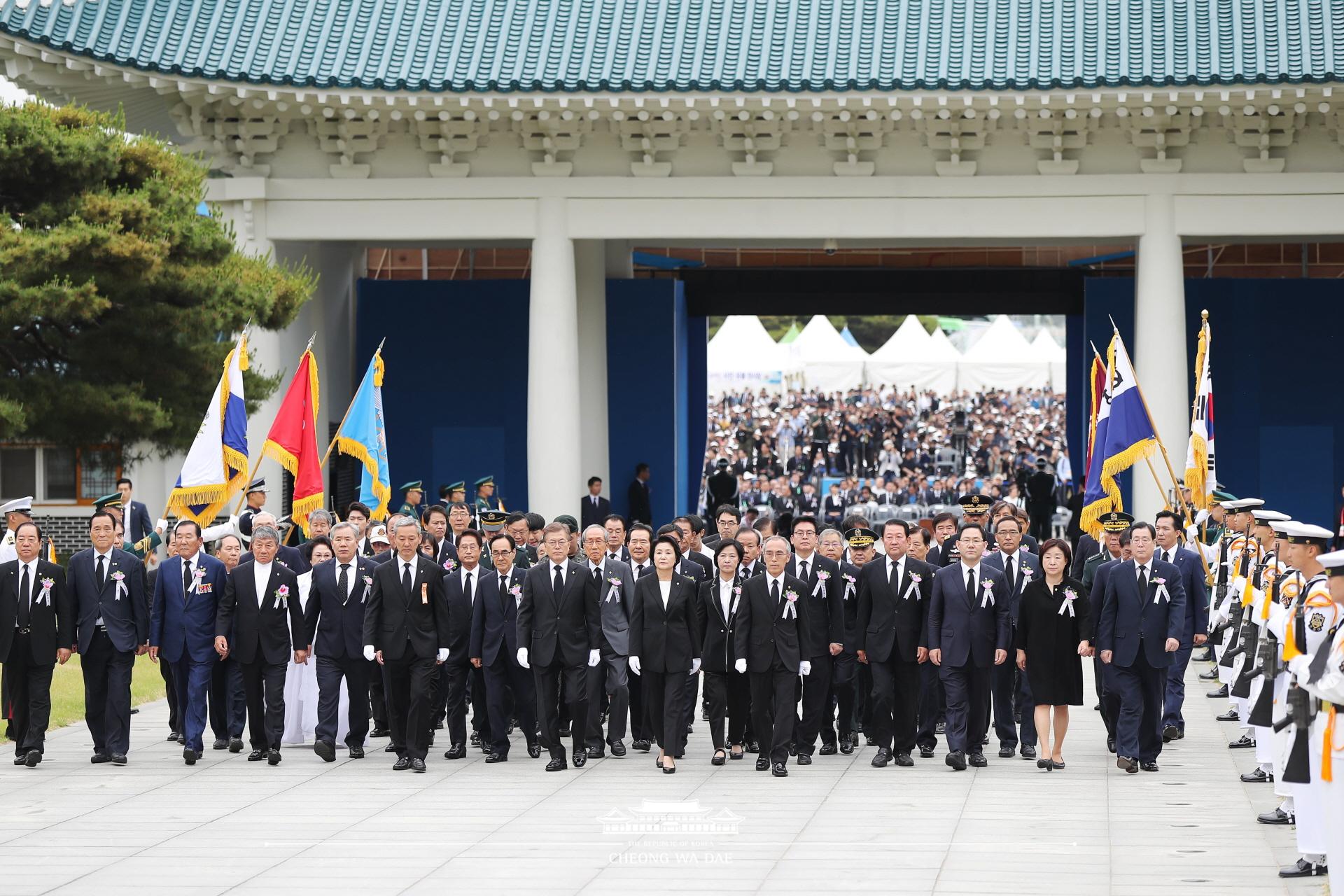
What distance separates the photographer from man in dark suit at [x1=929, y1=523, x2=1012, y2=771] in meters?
12.7

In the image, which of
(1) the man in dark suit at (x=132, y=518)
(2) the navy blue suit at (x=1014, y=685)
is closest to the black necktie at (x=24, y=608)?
(1) the man in dark suit at (x=132, y=518)

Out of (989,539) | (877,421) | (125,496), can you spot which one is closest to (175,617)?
(125,496)

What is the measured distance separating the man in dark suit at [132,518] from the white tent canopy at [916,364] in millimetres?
22436

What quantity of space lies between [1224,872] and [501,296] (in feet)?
63.3

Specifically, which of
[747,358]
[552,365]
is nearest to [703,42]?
[552,365]

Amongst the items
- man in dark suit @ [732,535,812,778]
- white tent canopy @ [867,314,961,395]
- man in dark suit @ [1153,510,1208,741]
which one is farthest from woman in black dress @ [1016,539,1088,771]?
white tent canopy @ [867,314,961,395]

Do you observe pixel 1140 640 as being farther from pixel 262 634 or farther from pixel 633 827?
pixel 262 634

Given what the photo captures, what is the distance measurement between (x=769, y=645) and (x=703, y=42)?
11799 millimetres

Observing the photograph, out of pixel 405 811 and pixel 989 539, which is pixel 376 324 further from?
pixel 405 811

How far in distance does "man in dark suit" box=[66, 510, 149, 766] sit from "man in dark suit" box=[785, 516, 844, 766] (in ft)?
15.9

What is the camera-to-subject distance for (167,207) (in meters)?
20.0

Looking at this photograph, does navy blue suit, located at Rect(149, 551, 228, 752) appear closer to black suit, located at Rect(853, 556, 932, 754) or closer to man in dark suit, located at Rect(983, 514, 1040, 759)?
black suit, located at Rect(853, 556, 932, 754)

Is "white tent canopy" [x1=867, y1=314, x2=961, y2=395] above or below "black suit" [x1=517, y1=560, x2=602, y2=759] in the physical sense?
above

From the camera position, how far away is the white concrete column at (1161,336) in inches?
903
